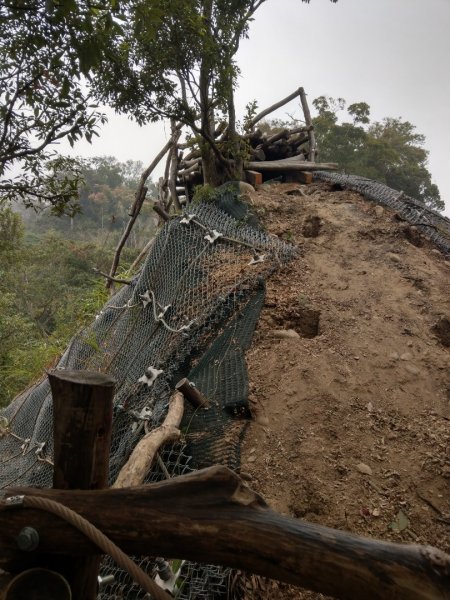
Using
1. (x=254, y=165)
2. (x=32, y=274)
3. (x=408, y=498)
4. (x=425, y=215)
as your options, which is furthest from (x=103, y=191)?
(x=408, y=498)

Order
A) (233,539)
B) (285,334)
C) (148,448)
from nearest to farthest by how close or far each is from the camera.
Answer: (233,539) < (148,448) < (285,334)

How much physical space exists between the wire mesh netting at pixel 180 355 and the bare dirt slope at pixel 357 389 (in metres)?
0.24

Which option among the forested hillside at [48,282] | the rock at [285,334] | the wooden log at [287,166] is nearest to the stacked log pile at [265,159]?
the wooden log at [287,166]

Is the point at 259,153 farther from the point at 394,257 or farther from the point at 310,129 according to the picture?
the point at 394,257

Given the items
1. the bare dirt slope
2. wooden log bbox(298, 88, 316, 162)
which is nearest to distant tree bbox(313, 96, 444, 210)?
wooden log bbox(298, 88, 316, 162)

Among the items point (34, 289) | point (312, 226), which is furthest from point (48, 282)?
point (312, 226)

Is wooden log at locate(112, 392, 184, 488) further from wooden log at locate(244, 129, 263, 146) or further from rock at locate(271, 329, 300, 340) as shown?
wooden log at locate(244, 129, 263, 146)

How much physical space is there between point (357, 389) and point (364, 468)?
58cm

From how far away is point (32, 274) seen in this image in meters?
17.2

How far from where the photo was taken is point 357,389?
2834mm

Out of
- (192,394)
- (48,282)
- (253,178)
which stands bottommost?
(48,282)

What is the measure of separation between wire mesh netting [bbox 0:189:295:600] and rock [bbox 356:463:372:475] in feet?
2.36

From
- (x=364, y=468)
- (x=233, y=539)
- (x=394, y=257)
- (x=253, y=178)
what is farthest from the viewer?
(x=253, y=178)

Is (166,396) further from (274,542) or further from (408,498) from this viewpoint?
(274,542)
